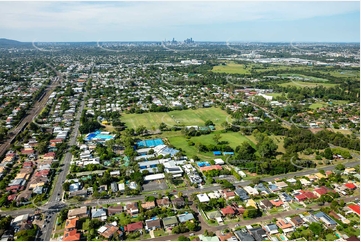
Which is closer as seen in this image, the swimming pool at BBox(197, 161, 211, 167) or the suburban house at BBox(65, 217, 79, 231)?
the suburban house at BBox(65, 217, 79, 231)

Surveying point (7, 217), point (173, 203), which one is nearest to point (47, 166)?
point (7, 217)

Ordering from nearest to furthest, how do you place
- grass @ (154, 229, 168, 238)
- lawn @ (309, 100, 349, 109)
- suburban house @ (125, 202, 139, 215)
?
grass @ (154, 229, 168, 238), suburban house @ (125, 202, 139, 215), lawn @ (309, 100, 349, 109)

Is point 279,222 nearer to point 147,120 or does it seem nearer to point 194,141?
point 194,141

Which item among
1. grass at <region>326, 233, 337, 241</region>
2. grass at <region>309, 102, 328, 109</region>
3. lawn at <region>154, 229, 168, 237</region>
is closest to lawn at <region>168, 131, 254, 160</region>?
lawn at <region>154, 229, 168, 237</region>

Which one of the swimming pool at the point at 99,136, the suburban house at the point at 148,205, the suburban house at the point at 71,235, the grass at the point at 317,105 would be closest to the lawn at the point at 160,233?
the suburban house at the point at 148,205

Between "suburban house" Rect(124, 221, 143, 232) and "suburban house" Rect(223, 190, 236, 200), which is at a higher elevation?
"suburban house" Rect(223, 190, 236, 200)

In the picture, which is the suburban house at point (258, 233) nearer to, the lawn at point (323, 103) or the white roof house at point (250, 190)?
the white roof house at point (250, 190)

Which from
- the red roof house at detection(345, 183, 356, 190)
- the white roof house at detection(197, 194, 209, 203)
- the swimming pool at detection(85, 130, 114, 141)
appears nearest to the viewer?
the white roof house at detection(197, 194, 209, 203)

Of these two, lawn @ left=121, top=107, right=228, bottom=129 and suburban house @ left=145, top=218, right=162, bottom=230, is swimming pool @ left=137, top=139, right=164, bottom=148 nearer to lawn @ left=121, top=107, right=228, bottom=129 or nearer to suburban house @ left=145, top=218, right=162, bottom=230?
lawn @ left=121, top=107, right=228, bottom=129
